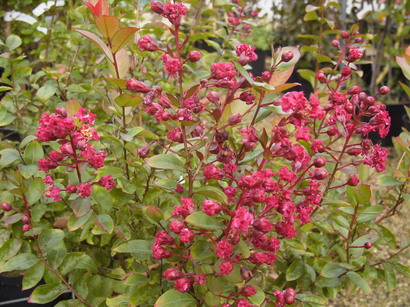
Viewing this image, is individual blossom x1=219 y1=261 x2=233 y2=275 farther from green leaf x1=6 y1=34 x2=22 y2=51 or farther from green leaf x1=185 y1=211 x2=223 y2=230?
green leaf x1=6 y1=34 x2=22 y2=51

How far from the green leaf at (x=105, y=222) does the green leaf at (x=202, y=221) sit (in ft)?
0.81

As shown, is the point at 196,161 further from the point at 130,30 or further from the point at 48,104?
the point at 48,104

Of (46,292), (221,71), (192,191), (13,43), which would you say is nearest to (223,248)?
(192,191)

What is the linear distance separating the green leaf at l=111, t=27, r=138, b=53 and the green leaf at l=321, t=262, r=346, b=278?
2.51 ft

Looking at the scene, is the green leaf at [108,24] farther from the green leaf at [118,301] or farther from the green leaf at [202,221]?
the green leaf at [118,301]

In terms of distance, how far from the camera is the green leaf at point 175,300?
2.59ft

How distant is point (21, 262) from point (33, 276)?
45mm

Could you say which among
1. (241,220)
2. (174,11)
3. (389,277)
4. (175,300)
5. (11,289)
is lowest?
(11,289)

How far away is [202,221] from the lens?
0.72 metres

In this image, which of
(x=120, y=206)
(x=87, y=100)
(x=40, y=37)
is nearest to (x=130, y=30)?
(x=120, y=206)

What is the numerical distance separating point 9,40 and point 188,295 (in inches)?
37.7

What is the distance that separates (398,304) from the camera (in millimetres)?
1696

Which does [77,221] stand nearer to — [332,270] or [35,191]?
[35,191]

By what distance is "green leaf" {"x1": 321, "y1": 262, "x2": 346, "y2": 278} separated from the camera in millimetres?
1140
